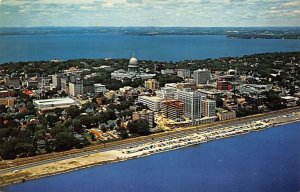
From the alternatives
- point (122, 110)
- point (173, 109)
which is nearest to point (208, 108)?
point (173, 109)

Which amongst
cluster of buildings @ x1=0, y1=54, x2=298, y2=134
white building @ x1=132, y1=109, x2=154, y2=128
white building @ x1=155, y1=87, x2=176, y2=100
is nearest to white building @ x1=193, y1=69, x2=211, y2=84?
cluster of buildings @ x1=0, y1=54, x2=298, y2=134

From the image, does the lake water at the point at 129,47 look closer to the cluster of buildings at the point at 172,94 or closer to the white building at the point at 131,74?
the white building at the point at 131,74

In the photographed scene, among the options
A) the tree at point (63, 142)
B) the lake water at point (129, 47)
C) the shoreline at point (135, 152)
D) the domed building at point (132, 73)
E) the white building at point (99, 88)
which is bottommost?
the shoreline at point (135, 152)

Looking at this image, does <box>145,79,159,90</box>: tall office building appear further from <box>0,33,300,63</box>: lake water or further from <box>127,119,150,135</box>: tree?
<box>0,33,300,63</box>: lake water

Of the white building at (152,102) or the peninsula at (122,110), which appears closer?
the peninsula at (122,110)

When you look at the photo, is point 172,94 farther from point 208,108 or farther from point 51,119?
point 51,119

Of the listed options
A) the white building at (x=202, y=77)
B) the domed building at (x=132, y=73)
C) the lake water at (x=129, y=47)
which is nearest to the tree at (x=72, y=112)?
the domed building at (x=132, y=73)
